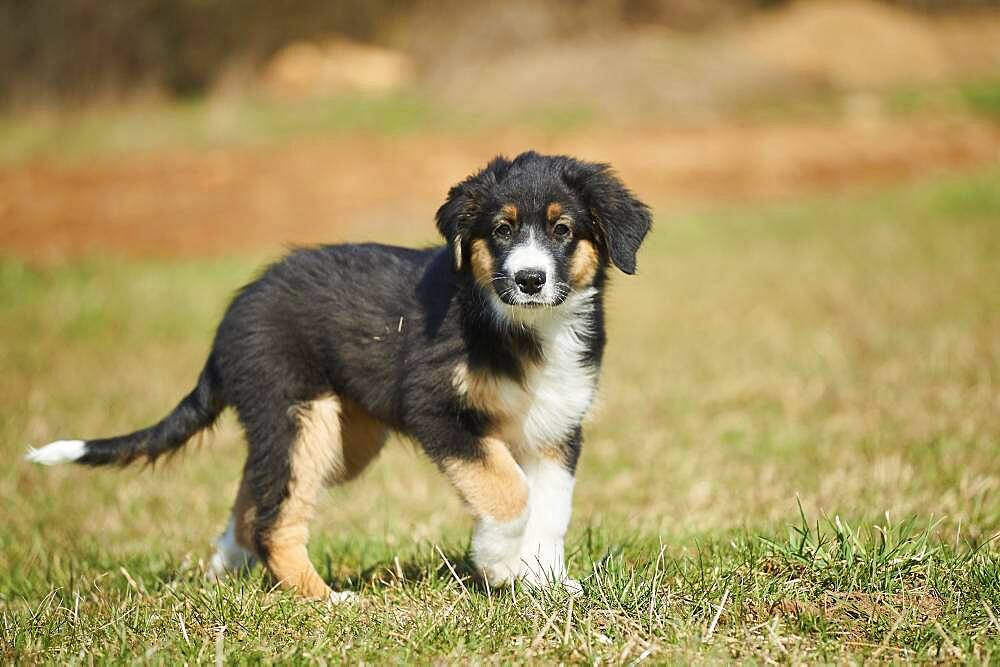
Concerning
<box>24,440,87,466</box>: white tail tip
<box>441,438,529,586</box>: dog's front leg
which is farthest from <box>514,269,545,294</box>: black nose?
<box>24,440,87,466</box>: white tail tip

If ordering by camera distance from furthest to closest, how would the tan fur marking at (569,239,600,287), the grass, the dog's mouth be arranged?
the grass < the tan fur marking at (569,239,600,287) < the dog's mouth

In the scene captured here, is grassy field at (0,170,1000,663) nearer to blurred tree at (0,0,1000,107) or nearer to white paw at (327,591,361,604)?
white paw at (327,591,361,604)

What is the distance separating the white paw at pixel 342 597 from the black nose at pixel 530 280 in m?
1.23

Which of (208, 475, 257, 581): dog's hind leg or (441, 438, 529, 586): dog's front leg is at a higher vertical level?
(441, 438, 529, 586): dog's front leg

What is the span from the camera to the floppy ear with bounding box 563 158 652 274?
14.2 ft

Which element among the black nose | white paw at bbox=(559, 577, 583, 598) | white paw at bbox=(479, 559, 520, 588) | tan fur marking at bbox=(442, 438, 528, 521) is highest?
the black nose

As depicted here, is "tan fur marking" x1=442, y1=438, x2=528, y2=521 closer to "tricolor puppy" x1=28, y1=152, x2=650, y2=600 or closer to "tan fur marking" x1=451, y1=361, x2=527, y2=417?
"tricolor puppy" x1=28, y1=152, x2=650, y2=600

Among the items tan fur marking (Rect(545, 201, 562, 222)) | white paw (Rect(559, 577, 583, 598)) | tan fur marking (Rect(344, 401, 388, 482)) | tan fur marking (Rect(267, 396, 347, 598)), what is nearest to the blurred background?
tan fur marking (Rect(344, 401, 388, 482))

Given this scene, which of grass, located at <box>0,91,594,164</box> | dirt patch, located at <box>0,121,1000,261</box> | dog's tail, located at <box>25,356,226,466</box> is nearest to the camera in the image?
dog's tail, located at <box>25,356,226,466</box>

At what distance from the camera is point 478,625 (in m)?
3.67

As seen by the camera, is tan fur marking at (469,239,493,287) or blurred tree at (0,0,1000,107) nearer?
tan fur marking at (469,239,493,287)

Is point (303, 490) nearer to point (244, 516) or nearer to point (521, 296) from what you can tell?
point (244, 516)

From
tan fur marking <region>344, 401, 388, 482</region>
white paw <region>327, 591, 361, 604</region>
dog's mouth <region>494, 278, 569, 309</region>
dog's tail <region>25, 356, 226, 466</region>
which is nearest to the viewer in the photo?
white paw <region>327, 591, 361, 604</region>

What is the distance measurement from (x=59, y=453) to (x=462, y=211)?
6.36 ft
